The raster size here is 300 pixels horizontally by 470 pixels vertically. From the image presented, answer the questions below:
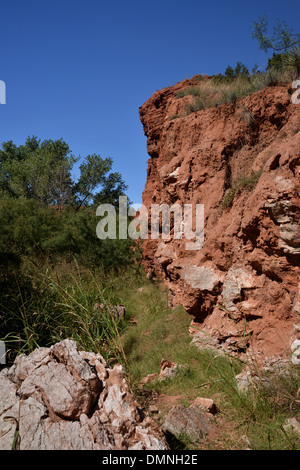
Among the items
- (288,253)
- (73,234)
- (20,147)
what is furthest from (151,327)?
(20,147)

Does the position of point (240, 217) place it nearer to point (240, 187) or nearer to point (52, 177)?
point (240, 187)

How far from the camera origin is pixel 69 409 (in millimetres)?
2467

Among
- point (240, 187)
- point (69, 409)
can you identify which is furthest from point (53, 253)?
point (69, 409)

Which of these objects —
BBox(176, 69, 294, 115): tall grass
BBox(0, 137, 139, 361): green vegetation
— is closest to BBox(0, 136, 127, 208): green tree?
BBox(0, 137, 139, 361): green vegetation

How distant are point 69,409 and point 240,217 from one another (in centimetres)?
392

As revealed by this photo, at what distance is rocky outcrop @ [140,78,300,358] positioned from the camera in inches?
175

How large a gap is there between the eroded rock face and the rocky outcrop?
1373 mm

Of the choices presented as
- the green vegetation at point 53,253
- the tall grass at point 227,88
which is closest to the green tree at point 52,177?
the green vegetation at point 53,253

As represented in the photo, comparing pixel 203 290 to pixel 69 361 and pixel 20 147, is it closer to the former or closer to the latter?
pixel 69 361

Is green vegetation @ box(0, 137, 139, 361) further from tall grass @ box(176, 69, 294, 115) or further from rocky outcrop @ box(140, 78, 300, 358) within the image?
tall grass @ box(176, 69, 294, 115)

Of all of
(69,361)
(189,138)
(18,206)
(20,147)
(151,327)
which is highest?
(20,147)

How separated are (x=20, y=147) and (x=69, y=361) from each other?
2877 cm
